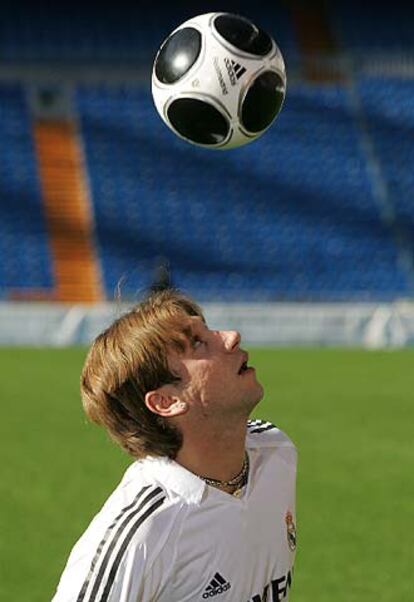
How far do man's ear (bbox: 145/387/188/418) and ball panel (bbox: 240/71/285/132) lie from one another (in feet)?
7.94

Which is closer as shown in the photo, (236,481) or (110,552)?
(110,552)

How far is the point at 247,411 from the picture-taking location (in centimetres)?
302

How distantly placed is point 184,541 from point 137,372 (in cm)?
38

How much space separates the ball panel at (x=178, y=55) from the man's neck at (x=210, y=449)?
244 cm

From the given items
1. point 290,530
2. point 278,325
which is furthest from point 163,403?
point 278,325

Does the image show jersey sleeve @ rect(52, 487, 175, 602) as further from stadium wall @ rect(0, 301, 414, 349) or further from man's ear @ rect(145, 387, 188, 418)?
stadium wall @ rect(0, 301, 414, 349)

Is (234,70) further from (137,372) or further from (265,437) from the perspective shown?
(137,372)

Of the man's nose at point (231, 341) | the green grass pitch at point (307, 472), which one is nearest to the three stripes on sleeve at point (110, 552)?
the man's nose at point (231, 341)

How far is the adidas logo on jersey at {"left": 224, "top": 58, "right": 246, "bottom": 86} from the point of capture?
519 cm

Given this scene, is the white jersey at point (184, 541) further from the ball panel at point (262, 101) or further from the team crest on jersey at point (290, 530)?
the ball panel at point (262, 101)

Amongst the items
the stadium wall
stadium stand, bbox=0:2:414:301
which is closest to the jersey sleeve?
the stadium wall

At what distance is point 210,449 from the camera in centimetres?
305

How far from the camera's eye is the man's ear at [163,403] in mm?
2971

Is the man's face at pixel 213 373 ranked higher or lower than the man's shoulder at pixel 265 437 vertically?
lower
